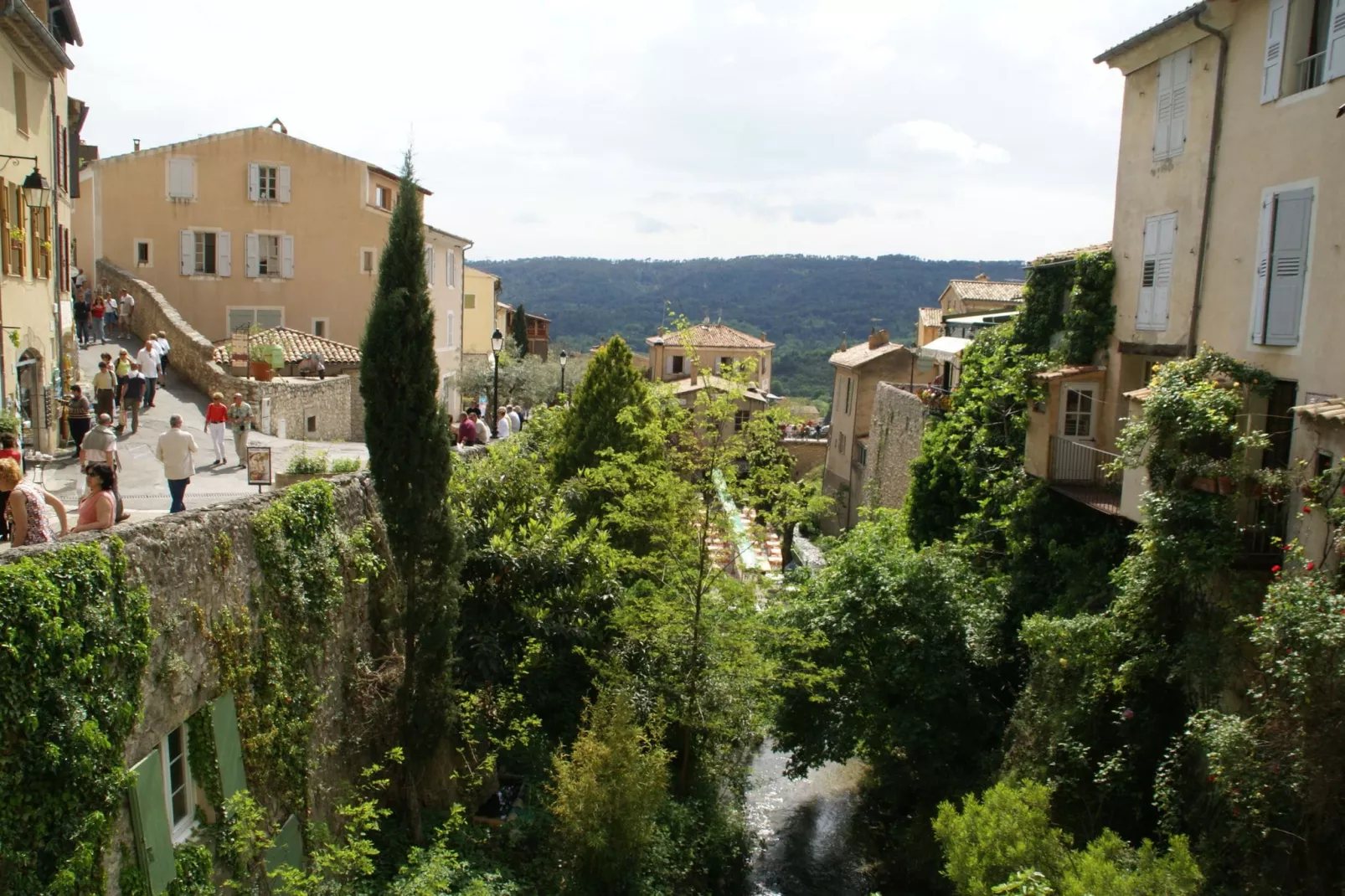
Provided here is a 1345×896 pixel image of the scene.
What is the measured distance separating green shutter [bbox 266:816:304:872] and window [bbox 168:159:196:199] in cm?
2992

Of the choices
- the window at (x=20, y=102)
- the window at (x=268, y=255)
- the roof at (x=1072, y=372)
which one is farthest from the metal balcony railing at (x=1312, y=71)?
the window at (x=268, y=255)

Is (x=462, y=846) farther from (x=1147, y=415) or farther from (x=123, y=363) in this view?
(x=123, y=363)

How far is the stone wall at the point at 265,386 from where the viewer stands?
2431cm

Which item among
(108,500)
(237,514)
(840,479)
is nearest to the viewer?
(108,500)

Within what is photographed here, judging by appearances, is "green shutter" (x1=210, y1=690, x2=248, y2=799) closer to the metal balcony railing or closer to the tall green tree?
the tall green tree

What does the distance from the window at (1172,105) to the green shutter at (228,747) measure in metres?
15.5

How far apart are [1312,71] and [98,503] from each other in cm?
1495

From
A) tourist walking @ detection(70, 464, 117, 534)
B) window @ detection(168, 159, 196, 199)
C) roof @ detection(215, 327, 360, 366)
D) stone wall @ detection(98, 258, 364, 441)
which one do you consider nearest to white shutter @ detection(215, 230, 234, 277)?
window @ detection(168, 159, 196, 199)

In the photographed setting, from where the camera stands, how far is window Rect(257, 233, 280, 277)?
116ft

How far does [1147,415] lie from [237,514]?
11.3 m

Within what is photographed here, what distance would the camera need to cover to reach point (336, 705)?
38.1 ft

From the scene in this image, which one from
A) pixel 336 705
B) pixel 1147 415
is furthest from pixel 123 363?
pixel 1147 415

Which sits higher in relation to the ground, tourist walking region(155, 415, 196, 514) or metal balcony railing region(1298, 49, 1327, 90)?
metal balcony railing region(1298, 49, 1327, 90)

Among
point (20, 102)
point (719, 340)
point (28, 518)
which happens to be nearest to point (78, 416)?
point (20, 102)
